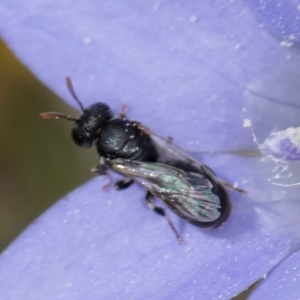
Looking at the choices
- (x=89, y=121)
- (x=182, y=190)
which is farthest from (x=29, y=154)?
(x=182, y=190)

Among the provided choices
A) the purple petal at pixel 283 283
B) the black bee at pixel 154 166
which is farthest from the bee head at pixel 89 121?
the purple petal at pixel 283 283

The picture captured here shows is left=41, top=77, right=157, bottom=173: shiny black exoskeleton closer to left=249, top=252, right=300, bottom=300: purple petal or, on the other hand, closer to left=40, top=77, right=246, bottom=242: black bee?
left=40, top=77, right=246, bottom=242: black bee

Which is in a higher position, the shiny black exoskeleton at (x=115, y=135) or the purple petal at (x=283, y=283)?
the shiny black exoskeleton at (x=115, y=135)

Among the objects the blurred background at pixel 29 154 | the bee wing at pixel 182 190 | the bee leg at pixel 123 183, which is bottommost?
the blurred background at pixel 29 154

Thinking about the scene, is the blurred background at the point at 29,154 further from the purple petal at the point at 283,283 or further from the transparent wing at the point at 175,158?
the purple petal at the point at 283,283

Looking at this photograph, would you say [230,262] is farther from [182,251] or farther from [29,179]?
[29,179]

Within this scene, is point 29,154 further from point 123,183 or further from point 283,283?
point 283,283
